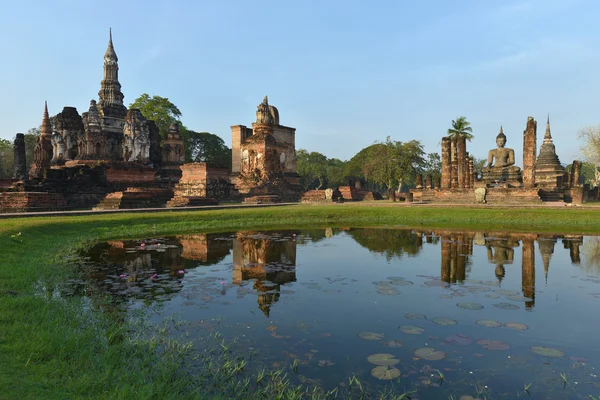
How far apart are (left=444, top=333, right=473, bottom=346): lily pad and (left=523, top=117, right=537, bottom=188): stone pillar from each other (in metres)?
24.9

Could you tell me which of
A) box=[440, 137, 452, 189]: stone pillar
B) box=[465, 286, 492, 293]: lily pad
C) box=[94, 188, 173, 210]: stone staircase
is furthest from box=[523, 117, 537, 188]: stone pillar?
box=[94, 188, 173, 210]: stone staircase

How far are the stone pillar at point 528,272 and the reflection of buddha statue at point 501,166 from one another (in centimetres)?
2151

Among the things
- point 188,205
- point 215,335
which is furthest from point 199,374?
point 188,205

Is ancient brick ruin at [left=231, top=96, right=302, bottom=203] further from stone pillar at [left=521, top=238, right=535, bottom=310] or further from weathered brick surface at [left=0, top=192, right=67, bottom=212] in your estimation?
stone pillar at [left=521, top=238, right=535, bottom=310]

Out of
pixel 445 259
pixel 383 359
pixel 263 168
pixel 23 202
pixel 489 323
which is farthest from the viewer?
pixel 263 168

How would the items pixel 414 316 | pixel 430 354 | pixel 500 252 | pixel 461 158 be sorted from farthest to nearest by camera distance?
pixel 461 158
pixel 500 252
pixel 414 316
pixel 430 354

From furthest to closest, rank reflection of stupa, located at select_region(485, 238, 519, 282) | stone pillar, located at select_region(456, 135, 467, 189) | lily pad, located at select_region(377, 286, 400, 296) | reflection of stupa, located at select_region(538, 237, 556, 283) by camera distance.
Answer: stone pillar, located at select_region(456, 135, 467, 189), reflection of stupa, located at select_region(538, 237, 556, 283), reflection of stupa, located at select_region(485, 238, 519, 282), lily pad, located at select_region(377, 286, 400, 296)

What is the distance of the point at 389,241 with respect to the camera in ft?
42.9

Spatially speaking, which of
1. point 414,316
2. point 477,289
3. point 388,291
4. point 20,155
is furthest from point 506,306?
point 20,155

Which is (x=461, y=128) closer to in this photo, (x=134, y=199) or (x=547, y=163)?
(x=547, y=163)

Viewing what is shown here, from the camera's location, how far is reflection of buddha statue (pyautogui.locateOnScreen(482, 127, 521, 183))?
31.3m

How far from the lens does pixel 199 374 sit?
3.84 meters

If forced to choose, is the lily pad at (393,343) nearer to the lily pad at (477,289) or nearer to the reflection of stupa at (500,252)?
the lily pad at (477,289)

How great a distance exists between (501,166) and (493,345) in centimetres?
3120
